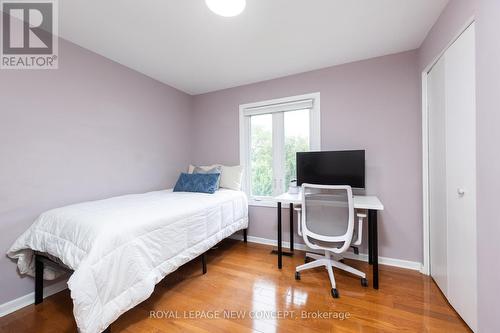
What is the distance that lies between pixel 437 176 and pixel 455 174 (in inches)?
14.7

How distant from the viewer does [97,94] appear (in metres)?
2.20

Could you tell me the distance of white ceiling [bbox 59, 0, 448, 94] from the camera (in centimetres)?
157

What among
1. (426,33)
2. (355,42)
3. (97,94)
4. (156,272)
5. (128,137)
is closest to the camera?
(156,272)

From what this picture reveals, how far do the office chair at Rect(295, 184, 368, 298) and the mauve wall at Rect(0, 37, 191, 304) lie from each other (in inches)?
85.5

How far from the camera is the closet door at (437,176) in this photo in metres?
1.69

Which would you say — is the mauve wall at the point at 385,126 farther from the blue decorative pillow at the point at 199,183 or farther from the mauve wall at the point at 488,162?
the blue decorative pillow at the point at 199,183

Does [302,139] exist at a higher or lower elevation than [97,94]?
lower

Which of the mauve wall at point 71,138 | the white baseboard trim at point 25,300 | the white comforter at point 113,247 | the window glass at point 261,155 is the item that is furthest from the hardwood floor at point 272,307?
the window glass at point 261,155

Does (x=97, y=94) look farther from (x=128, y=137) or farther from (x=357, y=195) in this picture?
(x=357, y=195)

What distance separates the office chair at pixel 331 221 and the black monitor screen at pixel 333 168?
0.53m

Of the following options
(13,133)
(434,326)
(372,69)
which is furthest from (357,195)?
(13,133)

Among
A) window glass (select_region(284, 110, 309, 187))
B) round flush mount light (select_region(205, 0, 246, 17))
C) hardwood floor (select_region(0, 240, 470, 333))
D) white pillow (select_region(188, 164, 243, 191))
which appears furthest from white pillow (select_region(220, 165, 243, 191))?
round flush mount light (select_region(205, 0, 246, 17))

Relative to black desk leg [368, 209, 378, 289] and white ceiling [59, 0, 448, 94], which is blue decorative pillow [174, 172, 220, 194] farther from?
black desk leg [368, 209, 378, 289]

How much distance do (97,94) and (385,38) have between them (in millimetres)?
3060
